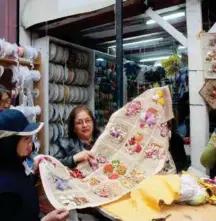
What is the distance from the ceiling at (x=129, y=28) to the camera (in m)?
3.27

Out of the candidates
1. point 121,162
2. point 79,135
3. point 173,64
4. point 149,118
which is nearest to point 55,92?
point 173,64

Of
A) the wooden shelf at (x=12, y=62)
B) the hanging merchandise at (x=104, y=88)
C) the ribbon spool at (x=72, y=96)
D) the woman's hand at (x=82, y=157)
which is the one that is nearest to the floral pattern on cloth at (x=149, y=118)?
the woman's hand at (x=82, y=157)

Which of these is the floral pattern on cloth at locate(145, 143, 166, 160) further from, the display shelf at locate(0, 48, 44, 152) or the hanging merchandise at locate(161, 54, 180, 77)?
the display shelf at locate(0, 48, 44, 152)

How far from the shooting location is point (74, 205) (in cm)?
169

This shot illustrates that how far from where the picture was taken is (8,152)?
1.37m

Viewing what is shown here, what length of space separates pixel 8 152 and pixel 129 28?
327 centimetres

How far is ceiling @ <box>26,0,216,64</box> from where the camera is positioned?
3272 millimetres

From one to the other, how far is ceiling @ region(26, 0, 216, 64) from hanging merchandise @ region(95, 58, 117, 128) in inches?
14.5

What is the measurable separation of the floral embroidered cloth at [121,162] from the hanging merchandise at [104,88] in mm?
2812

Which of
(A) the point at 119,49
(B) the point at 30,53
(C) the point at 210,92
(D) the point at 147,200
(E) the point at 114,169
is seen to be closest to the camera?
(D) the point at 147,200

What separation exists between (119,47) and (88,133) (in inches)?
33.2

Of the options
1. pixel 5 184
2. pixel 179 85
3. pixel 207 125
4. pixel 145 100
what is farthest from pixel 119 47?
pixel 5 184

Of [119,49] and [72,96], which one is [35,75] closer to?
[72,96]

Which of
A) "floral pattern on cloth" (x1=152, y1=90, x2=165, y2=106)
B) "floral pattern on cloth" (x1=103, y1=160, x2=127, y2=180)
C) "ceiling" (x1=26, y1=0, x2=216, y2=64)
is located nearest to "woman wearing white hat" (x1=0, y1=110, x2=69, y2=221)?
"floral pattern on cloth" (x1=103, y1=160, x2=127, y2=180)
